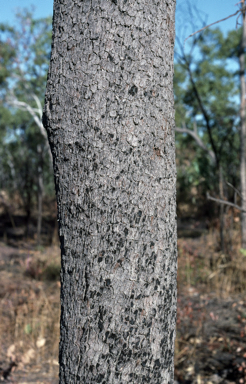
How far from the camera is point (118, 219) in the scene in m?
1.28

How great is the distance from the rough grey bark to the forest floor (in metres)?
1.83

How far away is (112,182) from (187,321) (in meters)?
3.15

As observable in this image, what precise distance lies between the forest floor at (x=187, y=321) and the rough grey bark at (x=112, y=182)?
183cm

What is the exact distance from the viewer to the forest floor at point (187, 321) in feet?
10.1

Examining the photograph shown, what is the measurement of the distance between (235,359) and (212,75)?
17.3 m

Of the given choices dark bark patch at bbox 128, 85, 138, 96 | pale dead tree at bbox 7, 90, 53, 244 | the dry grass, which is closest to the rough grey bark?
dark bark patch at bbox 128, 85, 138, 96

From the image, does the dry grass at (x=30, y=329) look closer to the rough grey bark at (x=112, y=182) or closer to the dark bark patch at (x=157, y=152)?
the rough grey bark at (x=112, y=182)

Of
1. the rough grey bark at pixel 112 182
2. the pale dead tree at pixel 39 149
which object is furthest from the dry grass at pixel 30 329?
the pale dead tree at pixel 39 149

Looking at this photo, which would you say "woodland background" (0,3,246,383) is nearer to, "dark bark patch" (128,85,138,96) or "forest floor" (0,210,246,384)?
"forest floor" (0,210,246,384)

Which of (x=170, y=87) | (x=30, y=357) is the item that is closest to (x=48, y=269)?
(x=30, y=357)

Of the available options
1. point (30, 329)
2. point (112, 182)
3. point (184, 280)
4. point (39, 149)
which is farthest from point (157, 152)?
point (39, 149)

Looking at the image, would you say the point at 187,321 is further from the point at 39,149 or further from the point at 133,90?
the point at 39,149

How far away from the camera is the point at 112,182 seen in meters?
1.28

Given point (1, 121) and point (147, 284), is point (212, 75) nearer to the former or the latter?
point (1, 121)
